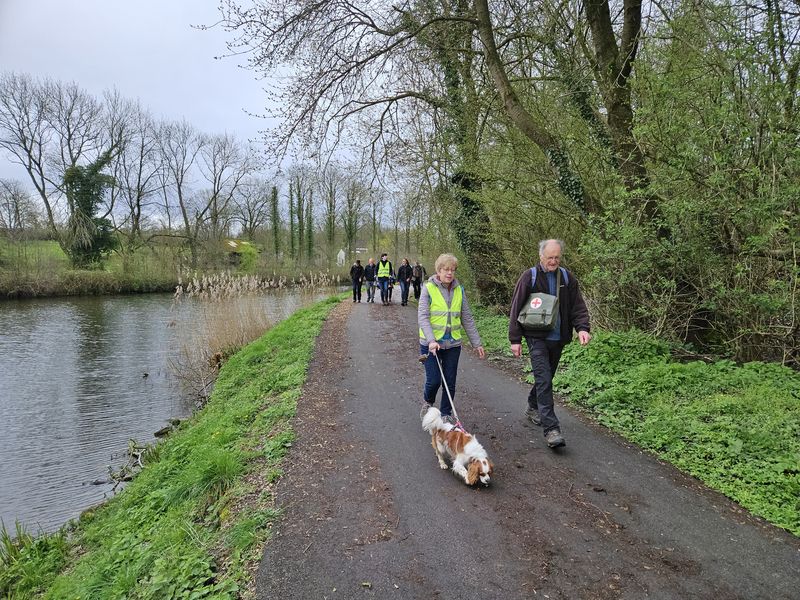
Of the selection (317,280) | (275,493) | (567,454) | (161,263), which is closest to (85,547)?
(275,493)

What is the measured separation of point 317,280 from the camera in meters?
22.3

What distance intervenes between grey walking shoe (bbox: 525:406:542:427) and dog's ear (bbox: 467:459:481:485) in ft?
5.45

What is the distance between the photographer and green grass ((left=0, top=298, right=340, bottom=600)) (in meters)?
3.14

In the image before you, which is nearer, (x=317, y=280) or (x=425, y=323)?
(x=425, y=323)

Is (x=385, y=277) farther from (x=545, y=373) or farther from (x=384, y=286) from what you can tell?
(x=545, y=373)

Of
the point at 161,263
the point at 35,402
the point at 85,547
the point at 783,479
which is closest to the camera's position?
the point at 783,479

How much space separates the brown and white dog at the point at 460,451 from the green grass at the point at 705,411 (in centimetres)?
196

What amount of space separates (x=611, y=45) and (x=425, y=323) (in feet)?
20.1

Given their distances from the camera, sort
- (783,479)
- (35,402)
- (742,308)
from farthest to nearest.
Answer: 1. (35,402)
2. (742,308)
3. (783,479)

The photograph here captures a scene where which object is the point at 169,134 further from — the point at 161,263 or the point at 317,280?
the point at 317,280

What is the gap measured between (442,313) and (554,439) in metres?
1.65

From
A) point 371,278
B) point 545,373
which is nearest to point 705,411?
point 545,373

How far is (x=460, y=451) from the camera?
3.87 meters

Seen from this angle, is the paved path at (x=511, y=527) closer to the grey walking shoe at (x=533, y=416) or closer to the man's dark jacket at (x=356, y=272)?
the grey walking shoe at (x=533, y=416)
